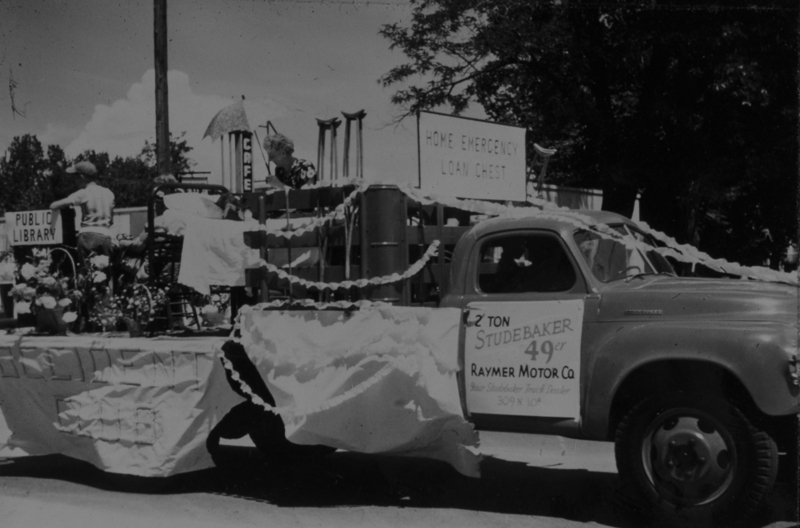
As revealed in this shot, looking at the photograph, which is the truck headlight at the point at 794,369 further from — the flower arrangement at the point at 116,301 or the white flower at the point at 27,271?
the white flower at the point at 27,271

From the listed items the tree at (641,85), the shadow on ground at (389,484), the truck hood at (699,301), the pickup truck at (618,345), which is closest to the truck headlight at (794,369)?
the pickup truck at (618,345)

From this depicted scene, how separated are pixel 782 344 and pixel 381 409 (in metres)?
2.40

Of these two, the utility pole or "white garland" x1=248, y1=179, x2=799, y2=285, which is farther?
the utility pole

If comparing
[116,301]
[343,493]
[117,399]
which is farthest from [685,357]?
[116,301]

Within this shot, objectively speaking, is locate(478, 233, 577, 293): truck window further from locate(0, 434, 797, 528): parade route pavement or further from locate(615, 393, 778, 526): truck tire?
locate(0, 434, 797, 528): parade route pavement

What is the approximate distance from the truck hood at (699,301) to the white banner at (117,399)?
2.81m

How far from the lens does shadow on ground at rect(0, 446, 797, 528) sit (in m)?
5.92

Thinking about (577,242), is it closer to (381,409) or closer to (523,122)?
(381,409)

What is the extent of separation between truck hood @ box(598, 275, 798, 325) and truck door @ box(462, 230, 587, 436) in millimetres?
240

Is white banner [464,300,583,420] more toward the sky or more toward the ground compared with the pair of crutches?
more toward the ground

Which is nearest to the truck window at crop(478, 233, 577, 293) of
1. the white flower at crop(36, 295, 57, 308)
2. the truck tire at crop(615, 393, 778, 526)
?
the truck tire at crop(615, 393, 778, 526)

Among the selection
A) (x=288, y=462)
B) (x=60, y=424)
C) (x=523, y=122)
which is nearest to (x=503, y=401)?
(x=288, y=462)

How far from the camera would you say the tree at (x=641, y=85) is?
1301 centimetres

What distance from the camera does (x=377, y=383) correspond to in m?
5.78
